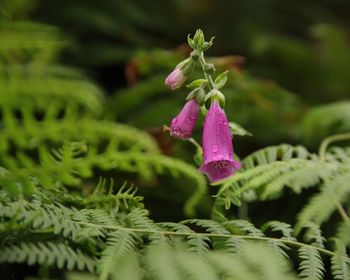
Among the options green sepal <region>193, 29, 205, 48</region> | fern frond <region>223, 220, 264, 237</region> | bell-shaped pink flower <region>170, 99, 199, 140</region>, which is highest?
green sepal <region>193, 29, 205, 48</region>

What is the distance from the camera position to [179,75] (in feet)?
4.88

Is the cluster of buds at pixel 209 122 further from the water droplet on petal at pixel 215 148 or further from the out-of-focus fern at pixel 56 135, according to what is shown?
the out-of-focus fern at pixel 56 135

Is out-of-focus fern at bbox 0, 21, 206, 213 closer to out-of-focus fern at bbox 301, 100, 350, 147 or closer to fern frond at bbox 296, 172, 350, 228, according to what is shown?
fern frond at bbox 296, 172, 350, 228

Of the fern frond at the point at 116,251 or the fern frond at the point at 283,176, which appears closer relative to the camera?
the fern frond at the point at 116,251

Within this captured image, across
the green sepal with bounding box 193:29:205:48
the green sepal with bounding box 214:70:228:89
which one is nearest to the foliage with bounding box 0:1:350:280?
the green sepal with bounding box 214:70:228:89

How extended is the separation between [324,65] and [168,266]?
2.90 m

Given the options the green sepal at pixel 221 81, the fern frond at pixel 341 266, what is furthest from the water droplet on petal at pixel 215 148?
the fern frond at pixel 341 266

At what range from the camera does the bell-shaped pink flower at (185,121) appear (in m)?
1.46

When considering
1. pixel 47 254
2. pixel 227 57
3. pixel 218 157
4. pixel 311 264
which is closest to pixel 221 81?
pixel 218 157

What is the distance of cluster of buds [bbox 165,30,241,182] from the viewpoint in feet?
4.70

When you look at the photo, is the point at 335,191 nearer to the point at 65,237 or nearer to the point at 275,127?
the point at 65,237

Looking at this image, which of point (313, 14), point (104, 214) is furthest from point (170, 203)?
point (313, 14)

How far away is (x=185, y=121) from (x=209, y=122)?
0.06m

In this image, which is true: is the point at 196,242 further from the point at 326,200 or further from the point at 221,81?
the point at 221,81
